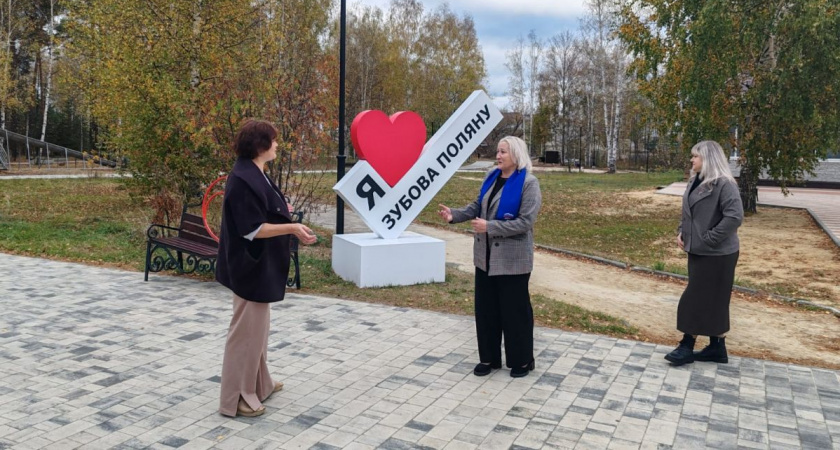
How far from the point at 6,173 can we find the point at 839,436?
30.3 m

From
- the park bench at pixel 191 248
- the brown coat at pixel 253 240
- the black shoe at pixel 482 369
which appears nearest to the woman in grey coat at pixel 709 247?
the black shoe at pixel 482 369

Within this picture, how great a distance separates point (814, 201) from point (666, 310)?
17.3m

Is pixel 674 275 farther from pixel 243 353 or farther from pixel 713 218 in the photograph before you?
pixel 243 353

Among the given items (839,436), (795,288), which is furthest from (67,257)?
(795,288)

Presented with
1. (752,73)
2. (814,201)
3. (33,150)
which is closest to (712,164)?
(752,73)

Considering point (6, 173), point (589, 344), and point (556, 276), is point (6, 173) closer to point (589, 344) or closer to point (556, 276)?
point (556, 276)

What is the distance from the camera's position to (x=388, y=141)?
7.74 meters

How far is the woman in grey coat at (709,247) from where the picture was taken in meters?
4.86

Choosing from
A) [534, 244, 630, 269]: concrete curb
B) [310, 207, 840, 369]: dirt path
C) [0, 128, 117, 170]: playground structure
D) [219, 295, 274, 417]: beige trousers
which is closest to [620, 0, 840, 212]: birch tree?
[534, 244, 630, 269]: concrete curb

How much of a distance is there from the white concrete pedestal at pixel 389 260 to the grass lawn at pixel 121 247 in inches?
5.6

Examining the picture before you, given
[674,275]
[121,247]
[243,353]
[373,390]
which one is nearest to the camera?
[243,353]

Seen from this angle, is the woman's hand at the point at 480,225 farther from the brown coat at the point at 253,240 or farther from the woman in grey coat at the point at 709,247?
the woman in grey coat at the point at 709,247

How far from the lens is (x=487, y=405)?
13.8ft

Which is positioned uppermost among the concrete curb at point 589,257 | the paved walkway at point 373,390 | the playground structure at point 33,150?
the playground structure at point 33,150
